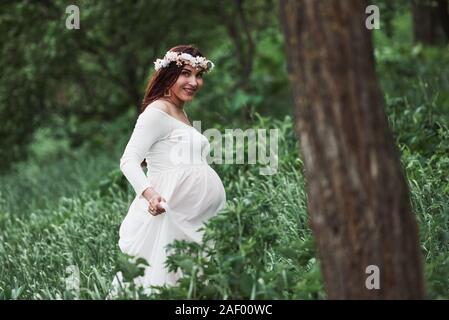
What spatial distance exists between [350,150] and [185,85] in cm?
185

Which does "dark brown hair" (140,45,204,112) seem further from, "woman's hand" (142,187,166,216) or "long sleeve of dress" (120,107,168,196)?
"woman's hand" (142,187,166,216)

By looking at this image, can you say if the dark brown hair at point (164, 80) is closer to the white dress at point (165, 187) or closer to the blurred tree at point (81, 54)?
the white dress at point (165, 187)

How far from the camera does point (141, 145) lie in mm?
4727

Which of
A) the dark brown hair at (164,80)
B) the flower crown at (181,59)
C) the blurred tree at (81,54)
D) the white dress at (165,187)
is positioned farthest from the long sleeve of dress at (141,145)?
the blurred tree at (81,54)

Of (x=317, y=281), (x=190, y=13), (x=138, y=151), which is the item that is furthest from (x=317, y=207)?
(x=190, y=13)

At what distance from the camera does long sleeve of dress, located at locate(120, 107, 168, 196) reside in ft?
15.3

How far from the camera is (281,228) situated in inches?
224

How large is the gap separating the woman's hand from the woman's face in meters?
0.66

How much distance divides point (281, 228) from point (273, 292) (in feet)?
5.56

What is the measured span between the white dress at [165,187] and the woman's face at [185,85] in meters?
0.19

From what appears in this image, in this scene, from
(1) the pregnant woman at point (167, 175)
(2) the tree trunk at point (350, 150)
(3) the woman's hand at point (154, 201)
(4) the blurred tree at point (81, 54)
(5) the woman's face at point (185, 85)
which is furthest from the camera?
(4) the blurred tree at point (81, 54)

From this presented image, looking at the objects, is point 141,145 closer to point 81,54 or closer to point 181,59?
point 181,59

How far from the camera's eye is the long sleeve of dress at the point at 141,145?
4.66m

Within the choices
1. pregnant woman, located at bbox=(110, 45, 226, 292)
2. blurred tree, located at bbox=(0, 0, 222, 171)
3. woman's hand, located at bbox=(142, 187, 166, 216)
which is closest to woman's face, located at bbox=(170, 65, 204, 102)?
pregnant woman, located at bbox=(110, 45, 226, 292)
